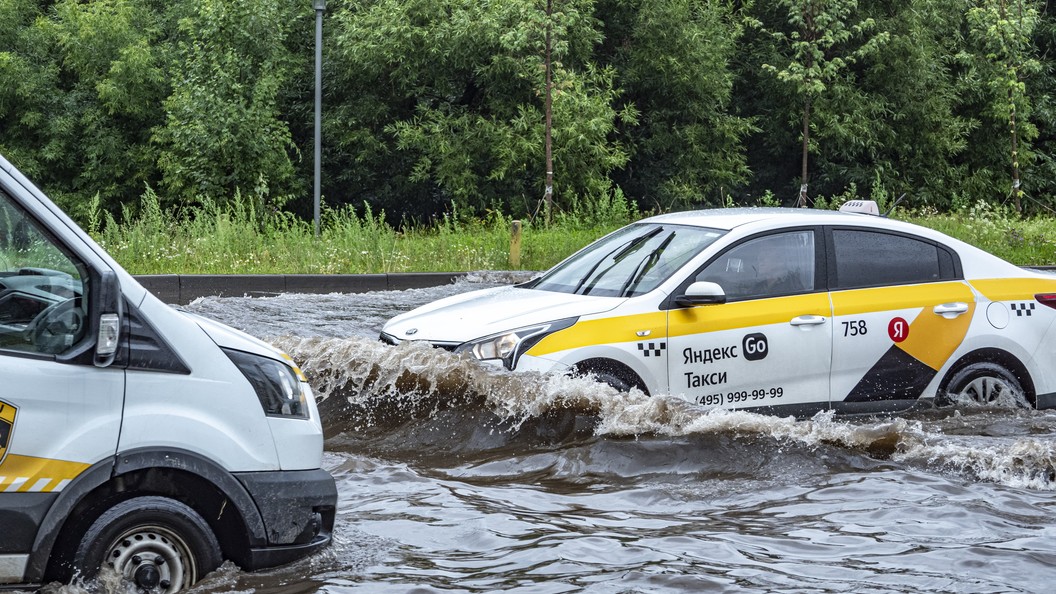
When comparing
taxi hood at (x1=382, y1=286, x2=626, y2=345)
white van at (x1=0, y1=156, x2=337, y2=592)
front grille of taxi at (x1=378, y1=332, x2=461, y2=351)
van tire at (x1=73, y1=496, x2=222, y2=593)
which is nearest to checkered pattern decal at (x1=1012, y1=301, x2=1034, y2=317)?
taxi hood at (x1=382, y1=286, x2=626, y2=345)

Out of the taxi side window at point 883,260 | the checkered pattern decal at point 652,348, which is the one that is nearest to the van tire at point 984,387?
the taxi side window at point 883,260

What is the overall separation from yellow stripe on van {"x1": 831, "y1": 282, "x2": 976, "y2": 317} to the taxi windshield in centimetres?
88

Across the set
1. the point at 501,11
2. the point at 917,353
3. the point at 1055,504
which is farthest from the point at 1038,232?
the point at 1055,504

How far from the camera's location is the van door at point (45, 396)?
3.91 m

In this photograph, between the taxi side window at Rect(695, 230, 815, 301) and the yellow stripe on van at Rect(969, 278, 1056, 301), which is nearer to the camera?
the taxi side window at Rect(695, 230, 815, 301)

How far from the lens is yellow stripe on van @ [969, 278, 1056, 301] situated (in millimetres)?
7988

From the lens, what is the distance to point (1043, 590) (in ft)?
15.6

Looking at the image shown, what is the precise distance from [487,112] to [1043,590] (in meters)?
28.3

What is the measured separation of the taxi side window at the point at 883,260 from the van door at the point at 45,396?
16.2 ft

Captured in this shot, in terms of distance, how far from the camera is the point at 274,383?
442 centimetres

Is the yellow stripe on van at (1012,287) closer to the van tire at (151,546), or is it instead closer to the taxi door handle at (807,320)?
the taxi door handle at (807,320)

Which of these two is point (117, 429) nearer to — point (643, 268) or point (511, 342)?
point (511, 342)

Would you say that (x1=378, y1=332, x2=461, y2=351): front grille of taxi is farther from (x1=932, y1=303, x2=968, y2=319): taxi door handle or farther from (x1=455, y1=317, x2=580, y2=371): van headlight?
(x1=932, y1=303, x2=968, y2=319): taxi door handle

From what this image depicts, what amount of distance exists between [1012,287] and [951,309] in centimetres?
54
